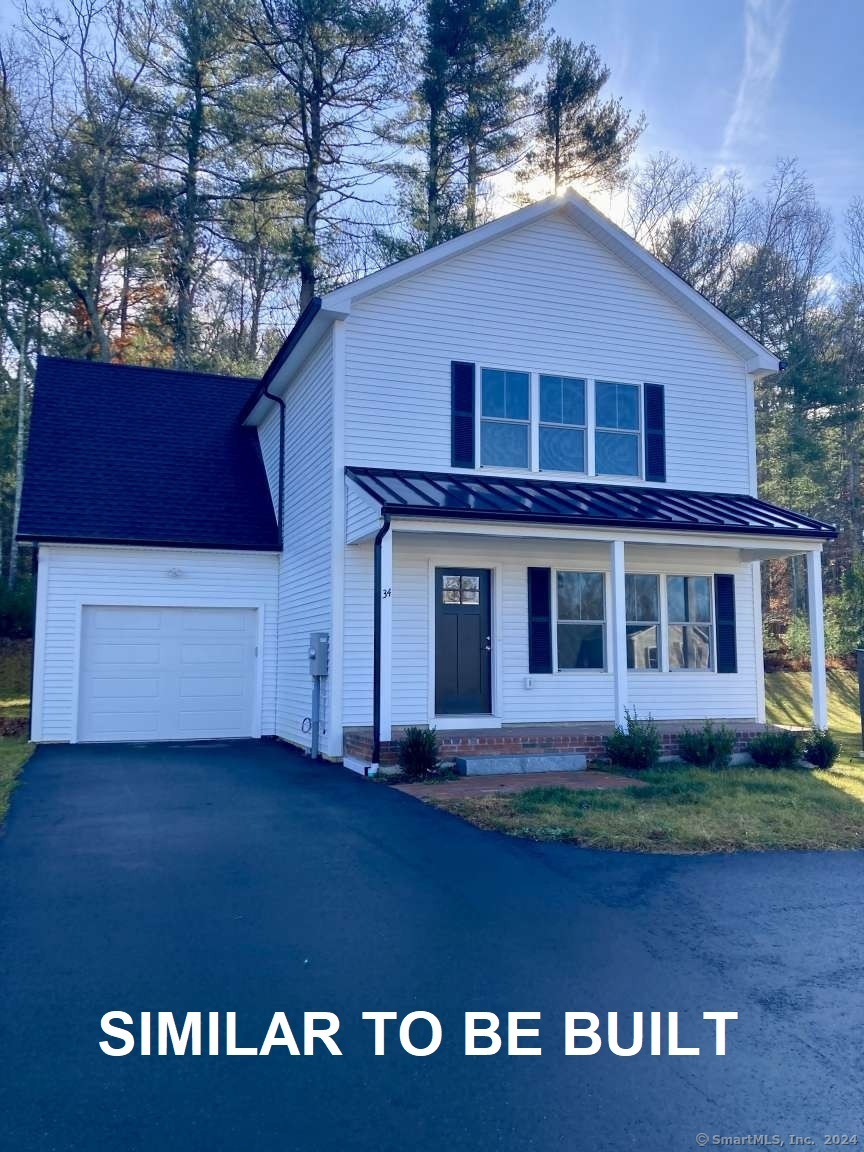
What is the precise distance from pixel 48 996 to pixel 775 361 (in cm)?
1298

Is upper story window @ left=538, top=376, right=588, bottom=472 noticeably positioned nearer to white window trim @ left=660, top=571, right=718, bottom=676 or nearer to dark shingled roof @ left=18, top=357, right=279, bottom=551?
white window trim @ left=660, top=571, right=718, bottom=676

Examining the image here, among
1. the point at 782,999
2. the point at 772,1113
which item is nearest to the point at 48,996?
the point at 772,1113

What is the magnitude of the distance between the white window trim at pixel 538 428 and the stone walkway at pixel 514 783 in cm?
426

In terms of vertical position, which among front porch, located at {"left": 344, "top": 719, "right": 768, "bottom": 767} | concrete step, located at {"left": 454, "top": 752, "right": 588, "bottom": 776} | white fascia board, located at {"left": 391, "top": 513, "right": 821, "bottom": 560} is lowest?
concrete step, located at {"left": 454, "top": 752, "right": 588, "bottom": 776}

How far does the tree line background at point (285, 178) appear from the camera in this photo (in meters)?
22.2

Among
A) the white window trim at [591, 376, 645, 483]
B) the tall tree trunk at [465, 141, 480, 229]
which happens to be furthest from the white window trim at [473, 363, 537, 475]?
the tall tree trunk at [465, 141, 480, 229]

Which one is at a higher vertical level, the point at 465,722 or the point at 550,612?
the point at 550,612

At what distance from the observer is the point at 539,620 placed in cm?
1217

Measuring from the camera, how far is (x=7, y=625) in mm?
20391

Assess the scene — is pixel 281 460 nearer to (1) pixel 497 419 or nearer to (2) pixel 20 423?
(1) pixel 497 419

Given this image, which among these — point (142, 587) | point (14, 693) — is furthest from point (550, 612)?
point (14, 693)

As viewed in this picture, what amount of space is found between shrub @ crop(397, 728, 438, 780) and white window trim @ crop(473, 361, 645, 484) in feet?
13.3

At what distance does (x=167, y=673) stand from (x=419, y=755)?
530 cm

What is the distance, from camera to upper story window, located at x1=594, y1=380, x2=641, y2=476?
12.8 meters
